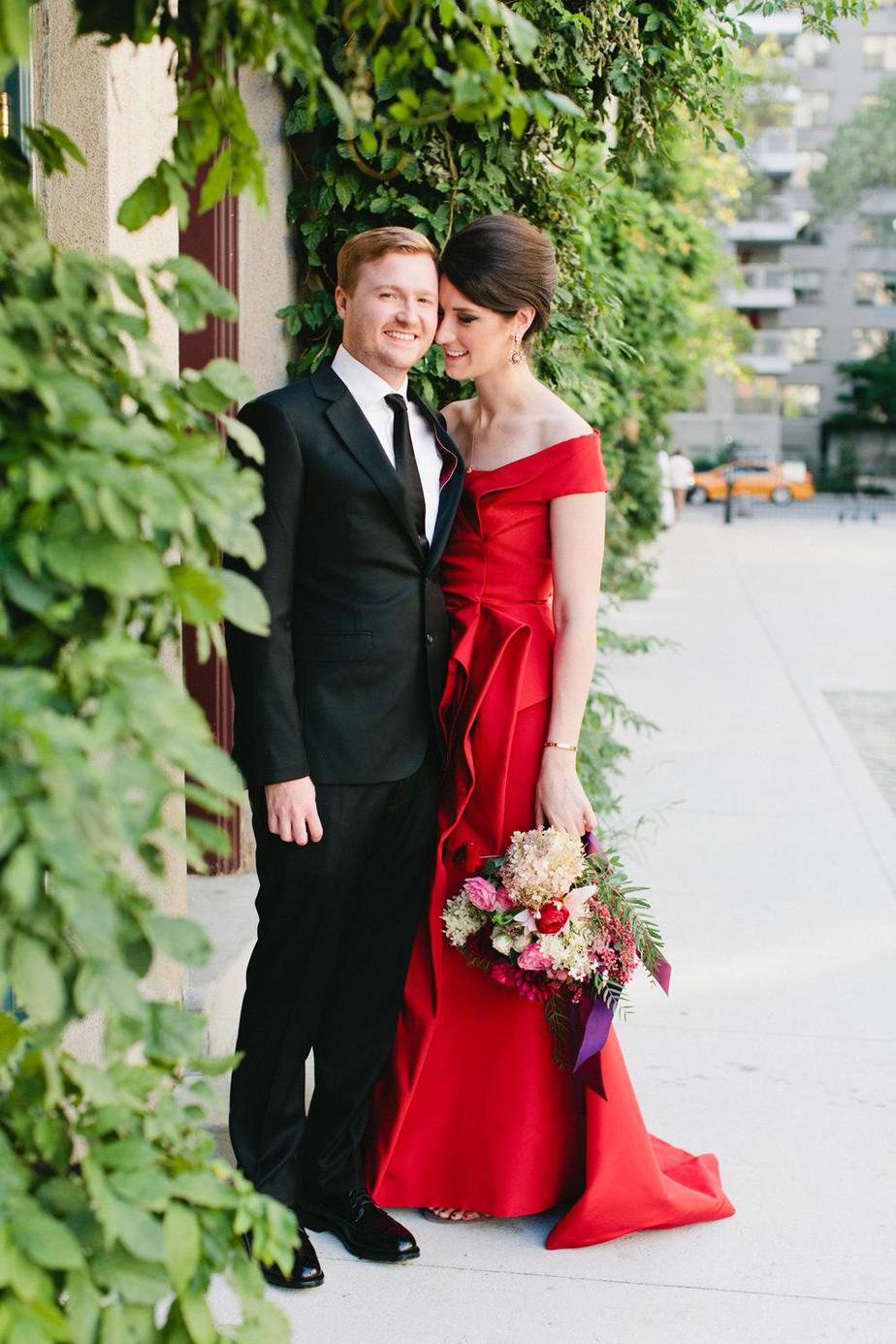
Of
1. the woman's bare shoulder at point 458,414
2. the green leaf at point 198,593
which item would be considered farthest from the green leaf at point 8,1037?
the woman's bare shoulder at point 458,414

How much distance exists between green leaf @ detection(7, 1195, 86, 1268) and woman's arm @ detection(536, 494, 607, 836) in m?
1.93

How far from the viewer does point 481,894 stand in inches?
128

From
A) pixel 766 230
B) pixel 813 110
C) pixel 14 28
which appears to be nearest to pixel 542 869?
pixel 14 28

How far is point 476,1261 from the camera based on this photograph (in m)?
3.22

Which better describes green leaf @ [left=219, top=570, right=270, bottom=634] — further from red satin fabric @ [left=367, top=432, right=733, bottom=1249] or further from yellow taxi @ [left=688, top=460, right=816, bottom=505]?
yellow taxi @ [left=688, top=460, right=816, bottom=505]

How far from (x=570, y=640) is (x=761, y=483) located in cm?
4717

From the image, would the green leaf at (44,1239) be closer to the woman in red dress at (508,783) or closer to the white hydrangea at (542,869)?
the white hydrangea at (542,869)

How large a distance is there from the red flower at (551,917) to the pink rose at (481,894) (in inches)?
4.3

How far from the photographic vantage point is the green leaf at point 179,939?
1.50m

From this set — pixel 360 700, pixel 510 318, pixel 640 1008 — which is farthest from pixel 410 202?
pixel 640 1008

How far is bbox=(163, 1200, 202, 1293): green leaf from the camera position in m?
1.56


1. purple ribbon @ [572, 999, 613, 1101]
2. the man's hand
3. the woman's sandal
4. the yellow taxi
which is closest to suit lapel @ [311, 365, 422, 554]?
the man's hand

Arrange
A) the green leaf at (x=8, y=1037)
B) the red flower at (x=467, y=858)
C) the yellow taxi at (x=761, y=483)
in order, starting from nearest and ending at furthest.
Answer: the green leaf at (x=8, y=1037) → the red flower at (x=467, y=858) → the yellow taxi at (x=761, y=483)

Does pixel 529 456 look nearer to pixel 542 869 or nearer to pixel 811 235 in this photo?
pixel 542 869
